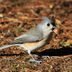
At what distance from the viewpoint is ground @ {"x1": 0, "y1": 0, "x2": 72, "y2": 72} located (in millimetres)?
7328

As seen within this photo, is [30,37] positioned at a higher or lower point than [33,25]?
higher

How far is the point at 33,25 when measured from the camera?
31.9 ft

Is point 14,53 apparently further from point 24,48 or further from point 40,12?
point 40,12

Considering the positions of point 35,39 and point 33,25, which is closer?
point 35,39

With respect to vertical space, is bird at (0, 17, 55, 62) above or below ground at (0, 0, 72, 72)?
above

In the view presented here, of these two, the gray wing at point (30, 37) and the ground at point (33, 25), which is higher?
the gray wing at point (30, 37)

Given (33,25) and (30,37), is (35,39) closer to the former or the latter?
(30,37)

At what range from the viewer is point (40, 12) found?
1084cm

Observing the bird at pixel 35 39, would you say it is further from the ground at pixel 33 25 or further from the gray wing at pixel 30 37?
the ground at pixel 33 25

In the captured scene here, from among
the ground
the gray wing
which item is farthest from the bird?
the ground

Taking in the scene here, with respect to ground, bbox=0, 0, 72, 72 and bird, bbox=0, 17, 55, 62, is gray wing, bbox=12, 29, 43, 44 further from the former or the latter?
ground, bbox=0, 0, 72, 72

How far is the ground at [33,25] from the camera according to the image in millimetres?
7328

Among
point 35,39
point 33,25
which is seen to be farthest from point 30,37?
point 33,25

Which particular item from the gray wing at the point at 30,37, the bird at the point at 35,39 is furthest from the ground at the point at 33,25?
the gray wing at the point at 30,37
